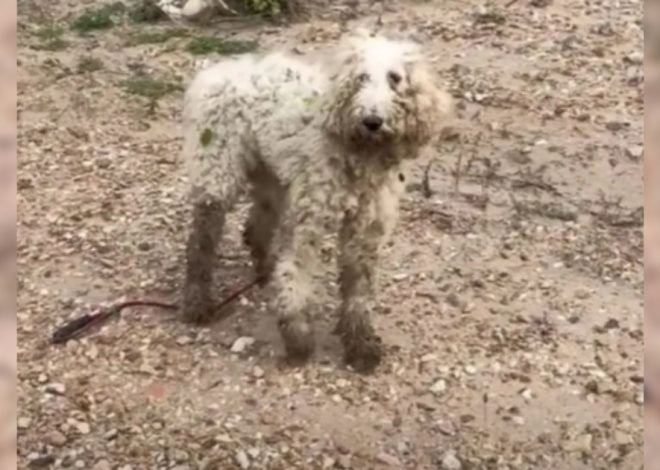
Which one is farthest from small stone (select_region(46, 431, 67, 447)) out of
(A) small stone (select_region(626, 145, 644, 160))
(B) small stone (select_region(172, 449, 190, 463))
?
(A) small stone (select_region(626, 145, 644, 160))

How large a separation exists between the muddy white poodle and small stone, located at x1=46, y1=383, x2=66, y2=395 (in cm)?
61

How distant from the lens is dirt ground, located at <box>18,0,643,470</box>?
3.96 meters

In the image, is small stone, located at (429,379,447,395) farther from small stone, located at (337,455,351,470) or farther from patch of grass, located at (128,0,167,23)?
patch of grass, located at (128,0,167,23)

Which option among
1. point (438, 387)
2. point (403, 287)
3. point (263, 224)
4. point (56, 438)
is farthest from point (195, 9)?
point (56, 438)

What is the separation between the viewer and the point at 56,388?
13.7ft

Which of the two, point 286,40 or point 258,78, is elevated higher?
point 258,78

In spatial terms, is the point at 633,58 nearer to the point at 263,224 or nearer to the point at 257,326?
the point at 263,224

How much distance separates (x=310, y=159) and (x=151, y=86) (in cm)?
305

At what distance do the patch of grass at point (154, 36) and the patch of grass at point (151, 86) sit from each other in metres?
0.62

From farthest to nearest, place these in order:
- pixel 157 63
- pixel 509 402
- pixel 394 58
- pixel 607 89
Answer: pixel 157 63
pixel 607 89
pixel 509 402
pixel 394 58

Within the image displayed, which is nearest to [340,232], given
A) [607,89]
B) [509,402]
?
[509,402]

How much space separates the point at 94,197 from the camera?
5688 millimetres

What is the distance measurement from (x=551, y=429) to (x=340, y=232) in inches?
38.0

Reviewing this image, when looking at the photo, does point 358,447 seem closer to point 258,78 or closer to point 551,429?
point 551,429
